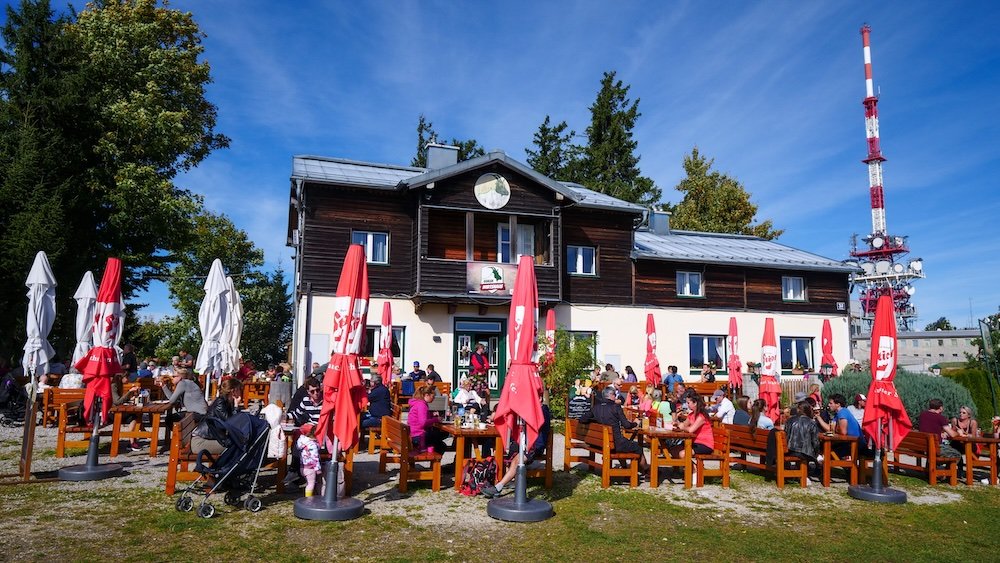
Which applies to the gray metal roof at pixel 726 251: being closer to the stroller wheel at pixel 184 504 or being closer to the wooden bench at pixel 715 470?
the wooden bench at pixel 715 470

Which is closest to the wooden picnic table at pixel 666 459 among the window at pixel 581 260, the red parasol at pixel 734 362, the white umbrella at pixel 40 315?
the white umbrella at pixel 40 315

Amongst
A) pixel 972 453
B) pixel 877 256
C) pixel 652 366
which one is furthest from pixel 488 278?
pixel 877 256

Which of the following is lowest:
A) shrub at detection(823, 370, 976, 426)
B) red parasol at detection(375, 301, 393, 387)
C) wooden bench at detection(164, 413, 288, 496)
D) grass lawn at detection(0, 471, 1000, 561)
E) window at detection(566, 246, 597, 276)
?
grass lawn at detection(0, 471, 1000, 561)

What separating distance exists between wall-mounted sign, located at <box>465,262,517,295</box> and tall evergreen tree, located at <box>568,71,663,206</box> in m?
22.6

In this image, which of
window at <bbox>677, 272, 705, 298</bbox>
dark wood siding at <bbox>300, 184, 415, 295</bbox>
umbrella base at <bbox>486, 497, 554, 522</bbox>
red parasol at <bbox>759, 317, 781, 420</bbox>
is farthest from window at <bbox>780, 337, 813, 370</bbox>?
umbrella base at <bbox>486, 497, 554, 522</bbox>

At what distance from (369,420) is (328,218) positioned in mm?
10586

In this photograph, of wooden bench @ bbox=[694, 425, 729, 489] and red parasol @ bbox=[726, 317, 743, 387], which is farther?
red parasol @ bbox=[726, 317, 743, 387]

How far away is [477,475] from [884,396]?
18.9 feet

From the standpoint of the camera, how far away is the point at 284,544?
6.40m

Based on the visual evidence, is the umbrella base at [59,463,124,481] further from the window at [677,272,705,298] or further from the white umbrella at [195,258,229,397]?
the window at [677,272,705,298]

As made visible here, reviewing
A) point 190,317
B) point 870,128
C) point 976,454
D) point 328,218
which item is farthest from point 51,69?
point 870,128

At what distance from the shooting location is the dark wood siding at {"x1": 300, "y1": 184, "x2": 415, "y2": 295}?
66.4 feet

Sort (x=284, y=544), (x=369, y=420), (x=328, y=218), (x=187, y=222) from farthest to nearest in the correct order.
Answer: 1. (x=187, y=222)
2. (x=328, y=218)
3. (x=369, y=420)
4. (x=284, y=544)

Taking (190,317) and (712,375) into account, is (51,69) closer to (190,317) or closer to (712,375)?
(190,317)
